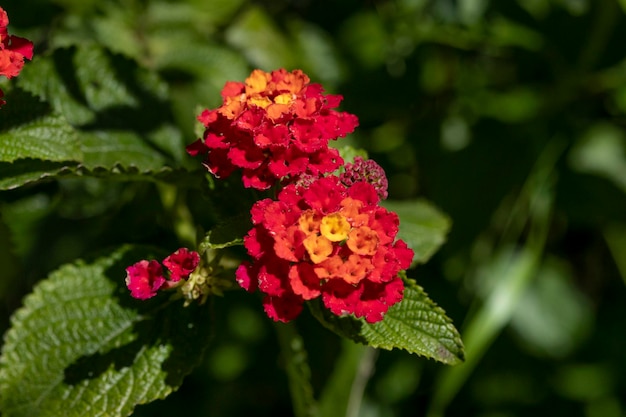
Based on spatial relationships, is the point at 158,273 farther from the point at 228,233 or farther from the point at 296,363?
A: the point at 296,363

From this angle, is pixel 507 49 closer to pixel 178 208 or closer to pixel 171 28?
pixel 171 28

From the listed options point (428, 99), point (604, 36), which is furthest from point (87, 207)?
point (604, 36)

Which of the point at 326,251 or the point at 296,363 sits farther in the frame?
the point at 296,363

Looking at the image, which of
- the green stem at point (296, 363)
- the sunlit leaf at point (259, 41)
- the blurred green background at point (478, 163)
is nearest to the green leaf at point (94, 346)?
the green stem at point (296, 363)

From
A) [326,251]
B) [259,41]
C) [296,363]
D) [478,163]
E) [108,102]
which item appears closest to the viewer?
[326,251]

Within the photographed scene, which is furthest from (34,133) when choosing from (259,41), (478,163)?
(478,163)

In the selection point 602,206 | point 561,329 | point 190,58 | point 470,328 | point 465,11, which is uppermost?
point 465,11

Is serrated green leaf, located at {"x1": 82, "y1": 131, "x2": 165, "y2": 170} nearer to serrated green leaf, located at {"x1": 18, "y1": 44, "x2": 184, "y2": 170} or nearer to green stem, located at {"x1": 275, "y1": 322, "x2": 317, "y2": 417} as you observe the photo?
serrated green leaf, located at {"x1": 18, "y1": 44, "x2": 184, "y2": 170}
